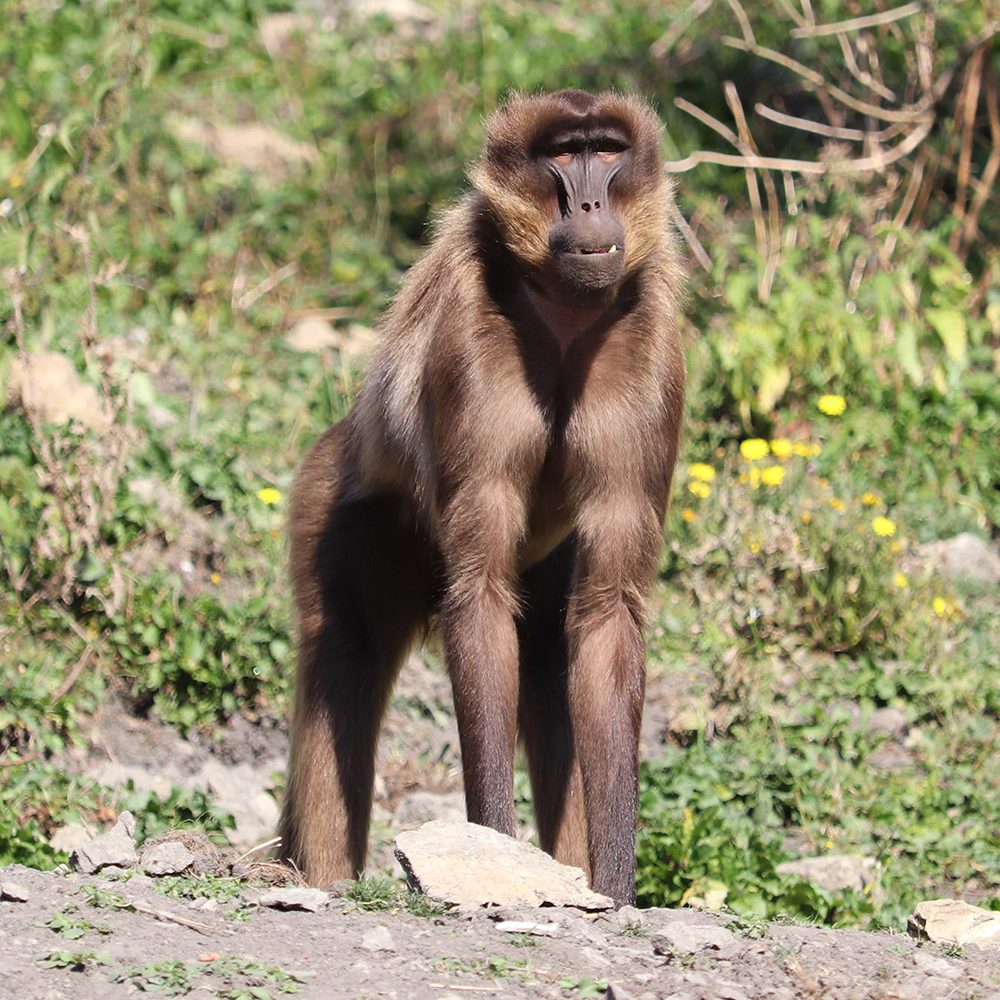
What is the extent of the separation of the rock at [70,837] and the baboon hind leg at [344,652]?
0.80 metres

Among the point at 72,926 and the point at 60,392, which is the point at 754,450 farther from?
the point at 72,926

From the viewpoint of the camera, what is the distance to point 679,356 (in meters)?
6.16

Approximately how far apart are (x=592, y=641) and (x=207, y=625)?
2694 mm

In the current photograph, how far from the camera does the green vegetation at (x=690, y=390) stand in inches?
299

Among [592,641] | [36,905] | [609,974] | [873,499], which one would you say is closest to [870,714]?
[873,499]

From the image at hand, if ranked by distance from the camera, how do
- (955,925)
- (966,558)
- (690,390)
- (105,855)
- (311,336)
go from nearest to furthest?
1. (955,925)
2. (105,855)
3. (966,558)
4. (690,390)
5. (311,336)

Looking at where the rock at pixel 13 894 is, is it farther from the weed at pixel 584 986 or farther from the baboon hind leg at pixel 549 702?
the baboon hind leg at pixel 549 702

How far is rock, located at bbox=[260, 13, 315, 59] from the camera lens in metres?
14.2

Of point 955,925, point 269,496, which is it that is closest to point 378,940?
point 955,925

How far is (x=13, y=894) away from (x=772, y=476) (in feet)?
16.6

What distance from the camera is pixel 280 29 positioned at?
14.5 m

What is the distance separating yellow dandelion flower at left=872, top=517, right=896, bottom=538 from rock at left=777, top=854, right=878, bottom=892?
209cm

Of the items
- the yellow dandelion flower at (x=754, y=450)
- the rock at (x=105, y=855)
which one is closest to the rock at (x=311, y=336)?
the yellow dandelion flower at (x=754, y=450)

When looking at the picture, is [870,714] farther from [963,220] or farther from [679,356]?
[963,220]
